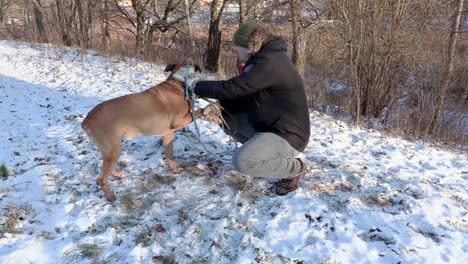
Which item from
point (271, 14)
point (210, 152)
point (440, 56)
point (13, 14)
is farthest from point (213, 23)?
point (13, 14)

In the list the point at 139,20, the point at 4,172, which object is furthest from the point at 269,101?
the point at 139,20

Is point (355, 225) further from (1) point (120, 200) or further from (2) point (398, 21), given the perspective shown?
(2) point (398, 21)

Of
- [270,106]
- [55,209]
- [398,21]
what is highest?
[398,21]

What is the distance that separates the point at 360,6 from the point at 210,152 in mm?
5449

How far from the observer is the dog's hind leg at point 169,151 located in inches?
154

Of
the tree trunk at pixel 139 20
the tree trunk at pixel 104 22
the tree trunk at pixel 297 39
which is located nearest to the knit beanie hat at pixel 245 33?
the tree trunk at pixel 297 39

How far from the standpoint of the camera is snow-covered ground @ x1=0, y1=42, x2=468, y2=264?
279 cm

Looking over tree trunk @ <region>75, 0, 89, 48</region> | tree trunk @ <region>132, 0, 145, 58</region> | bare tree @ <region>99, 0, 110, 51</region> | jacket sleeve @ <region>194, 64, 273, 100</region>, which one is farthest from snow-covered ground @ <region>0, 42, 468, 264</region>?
tree trunk @ <region>132, 0, 145, 58</region>

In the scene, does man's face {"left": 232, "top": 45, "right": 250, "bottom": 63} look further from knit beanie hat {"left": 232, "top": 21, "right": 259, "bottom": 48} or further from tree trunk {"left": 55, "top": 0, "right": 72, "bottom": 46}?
tree trunk {"left": 55, "top": 0, "right": 72, "bottom": 46}

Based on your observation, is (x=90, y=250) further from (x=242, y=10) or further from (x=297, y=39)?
(x=242, y=10)

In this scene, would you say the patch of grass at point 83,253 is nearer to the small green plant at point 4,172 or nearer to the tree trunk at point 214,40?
the small green plant at point 4,172

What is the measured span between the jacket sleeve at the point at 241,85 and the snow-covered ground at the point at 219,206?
34.3 inches

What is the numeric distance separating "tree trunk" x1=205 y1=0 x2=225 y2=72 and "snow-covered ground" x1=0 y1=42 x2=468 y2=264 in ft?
24.6

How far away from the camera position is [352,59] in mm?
8727
